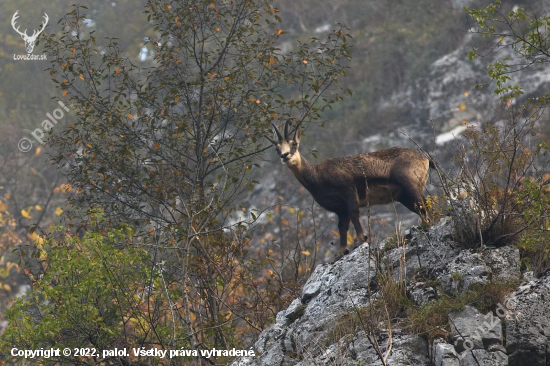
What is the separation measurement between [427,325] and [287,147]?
188 inches

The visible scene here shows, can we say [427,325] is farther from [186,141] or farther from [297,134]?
[186,141]

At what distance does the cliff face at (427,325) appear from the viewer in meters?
5.77

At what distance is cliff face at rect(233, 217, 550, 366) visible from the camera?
18.9 ft

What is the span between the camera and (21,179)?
3083cm

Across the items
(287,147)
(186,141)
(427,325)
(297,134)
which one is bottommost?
(427,325)

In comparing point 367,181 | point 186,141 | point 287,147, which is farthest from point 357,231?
point 186,141

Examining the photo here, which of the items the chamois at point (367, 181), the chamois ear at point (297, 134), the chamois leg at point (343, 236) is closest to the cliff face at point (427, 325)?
the chamois leg at point (343, 236)

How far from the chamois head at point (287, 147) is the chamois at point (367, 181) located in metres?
0.02

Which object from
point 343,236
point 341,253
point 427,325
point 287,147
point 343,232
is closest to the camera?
point 427,325

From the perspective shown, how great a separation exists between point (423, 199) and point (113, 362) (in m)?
4.93

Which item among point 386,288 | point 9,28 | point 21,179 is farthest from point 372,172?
point 9,28

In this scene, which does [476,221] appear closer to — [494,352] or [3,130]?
[494,352]

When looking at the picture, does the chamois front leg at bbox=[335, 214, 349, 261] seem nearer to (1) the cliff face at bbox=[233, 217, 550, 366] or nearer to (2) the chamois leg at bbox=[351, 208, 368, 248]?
(2) the chamois leg at bbox=[351, 208, 368, 248]

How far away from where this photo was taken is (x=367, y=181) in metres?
9.88
